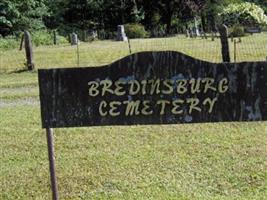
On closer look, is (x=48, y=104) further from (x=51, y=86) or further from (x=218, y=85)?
(x=218, y=85)

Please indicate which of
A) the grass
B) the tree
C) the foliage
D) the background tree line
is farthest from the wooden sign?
the background tree line

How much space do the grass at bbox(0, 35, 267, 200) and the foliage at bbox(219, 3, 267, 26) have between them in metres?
29.5

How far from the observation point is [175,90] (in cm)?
434

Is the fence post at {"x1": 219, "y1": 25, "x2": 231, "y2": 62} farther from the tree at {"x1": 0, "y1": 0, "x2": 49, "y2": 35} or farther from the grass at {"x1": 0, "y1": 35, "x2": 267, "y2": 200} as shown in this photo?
the tree at {"x1": 0, "y1": 0, "x2": 49, "y2": 35}

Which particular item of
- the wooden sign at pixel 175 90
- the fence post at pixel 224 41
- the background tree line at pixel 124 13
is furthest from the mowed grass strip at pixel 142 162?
the background tree line at pixel 124 13

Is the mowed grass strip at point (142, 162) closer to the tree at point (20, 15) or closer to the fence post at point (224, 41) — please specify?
the fence post at point (224, 41)

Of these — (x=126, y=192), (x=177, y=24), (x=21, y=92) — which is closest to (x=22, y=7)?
(x=177, y=24)

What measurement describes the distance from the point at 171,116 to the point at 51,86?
884mm

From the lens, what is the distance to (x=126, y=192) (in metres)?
5.81

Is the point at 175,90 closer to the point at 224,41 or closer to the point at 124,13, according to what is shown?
the point at 224,41

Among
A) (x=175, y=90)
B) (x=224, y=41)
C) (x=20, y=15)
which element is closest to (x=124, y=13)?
(x=20, y=15)

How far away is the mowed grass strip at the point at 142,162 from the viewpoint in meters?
5.85

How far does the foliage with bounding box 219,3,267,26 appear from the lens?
1453 inches

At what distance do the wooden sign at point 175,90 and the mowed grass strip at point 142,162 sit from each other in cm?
147
